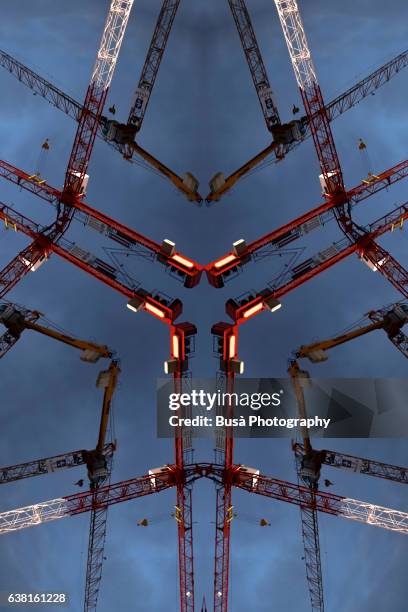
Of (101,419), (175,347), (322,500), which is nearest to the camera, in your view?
(175,347)

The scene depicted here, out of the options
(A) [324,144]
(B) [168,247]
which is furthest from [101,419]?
(A) [324,144]

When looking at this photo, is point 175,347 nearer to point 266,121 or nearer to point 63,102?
point 266,121

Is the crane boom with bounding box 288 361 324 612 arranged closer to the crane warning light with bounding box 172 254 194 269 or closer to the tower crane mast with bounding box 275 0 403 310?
the tower crane mast with bounding box 275 0 403 310

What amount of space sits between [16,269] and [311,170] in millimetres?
38928

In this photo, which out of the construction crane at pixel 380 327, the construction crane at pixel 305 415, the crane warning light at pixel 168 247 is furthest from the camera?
the construction crane at pixel 305 415

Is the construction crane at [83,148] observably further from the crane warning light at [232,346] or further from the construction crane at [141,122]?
the crane warning light at [232,346]

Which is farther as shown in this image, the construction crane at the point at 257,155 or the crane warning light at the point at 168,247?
the construction crane at the point at 257,155

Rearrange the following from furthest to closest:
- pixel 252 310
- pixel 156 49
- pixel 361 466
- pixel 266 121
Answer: pixel 156 49 → pixel 266 121 → pixel 361 466 → pixel 252 310

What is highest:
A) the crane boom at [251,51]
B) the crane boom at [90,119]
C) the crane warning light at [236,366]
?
the crane boom at [251,51]

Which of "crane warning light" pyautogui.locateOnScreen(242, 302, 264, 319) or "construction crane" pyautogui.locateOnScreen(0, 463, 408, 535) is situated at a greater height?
"crane warning light" pyautogui.locateOnScreen(242, 302, 264, 319)

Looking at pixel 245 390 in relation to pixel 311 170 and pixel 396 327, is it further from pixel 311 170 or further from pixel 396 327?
pixel 311 170

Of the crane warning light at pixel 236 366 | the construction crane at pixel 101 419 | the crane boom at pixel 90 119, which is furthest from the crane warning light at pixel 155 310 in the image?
the crane boom at pixel 90 119

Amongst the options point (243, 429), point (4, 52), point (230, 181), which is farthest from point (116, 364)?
point (4, 52)

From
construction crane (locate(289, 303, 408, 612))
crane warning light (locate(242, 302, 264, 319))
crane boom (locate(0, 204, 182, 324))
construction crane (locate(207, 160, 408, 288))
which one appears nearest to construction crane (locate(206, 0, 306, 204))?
construction crane (locate(207, 160, 408, 288))
